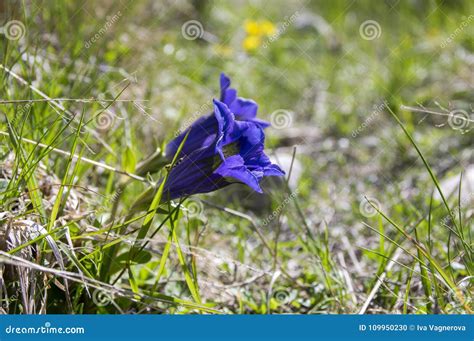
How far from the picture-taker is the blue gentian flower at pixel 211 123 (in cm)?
199

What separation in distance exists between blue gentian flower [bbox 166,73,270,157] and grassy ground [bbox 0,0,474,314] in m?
0.11

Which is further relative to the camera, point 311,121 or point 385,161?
point 311,121

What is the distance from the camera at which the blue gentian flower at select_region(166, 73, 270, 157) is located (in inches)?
78.2

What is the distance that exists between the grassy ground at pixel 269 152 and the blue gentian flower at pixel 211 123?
0.11m

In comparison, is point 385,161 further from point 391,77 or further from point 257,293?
point 257,293

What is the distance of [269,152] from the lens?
347cm

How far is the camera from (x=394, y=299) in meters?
2.08

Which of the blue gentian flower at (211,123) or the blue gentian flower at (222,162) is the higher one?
the blue gentian flower at (211,123)

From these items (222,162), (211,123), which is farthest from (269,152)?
(222,162)

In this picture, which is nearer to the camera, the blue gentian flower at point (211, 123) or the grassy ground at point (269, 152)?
the grassy ground at point (269, 152)

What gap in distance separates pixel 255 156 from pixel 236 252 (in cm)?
88

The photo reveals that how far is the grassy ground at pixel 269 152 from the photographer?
1811 mm

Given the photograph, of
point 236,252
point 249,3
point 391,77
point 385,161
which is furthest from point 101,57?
point 249,3

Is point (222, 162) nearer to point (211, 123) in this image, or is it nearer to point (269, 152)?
point (211, 123)
